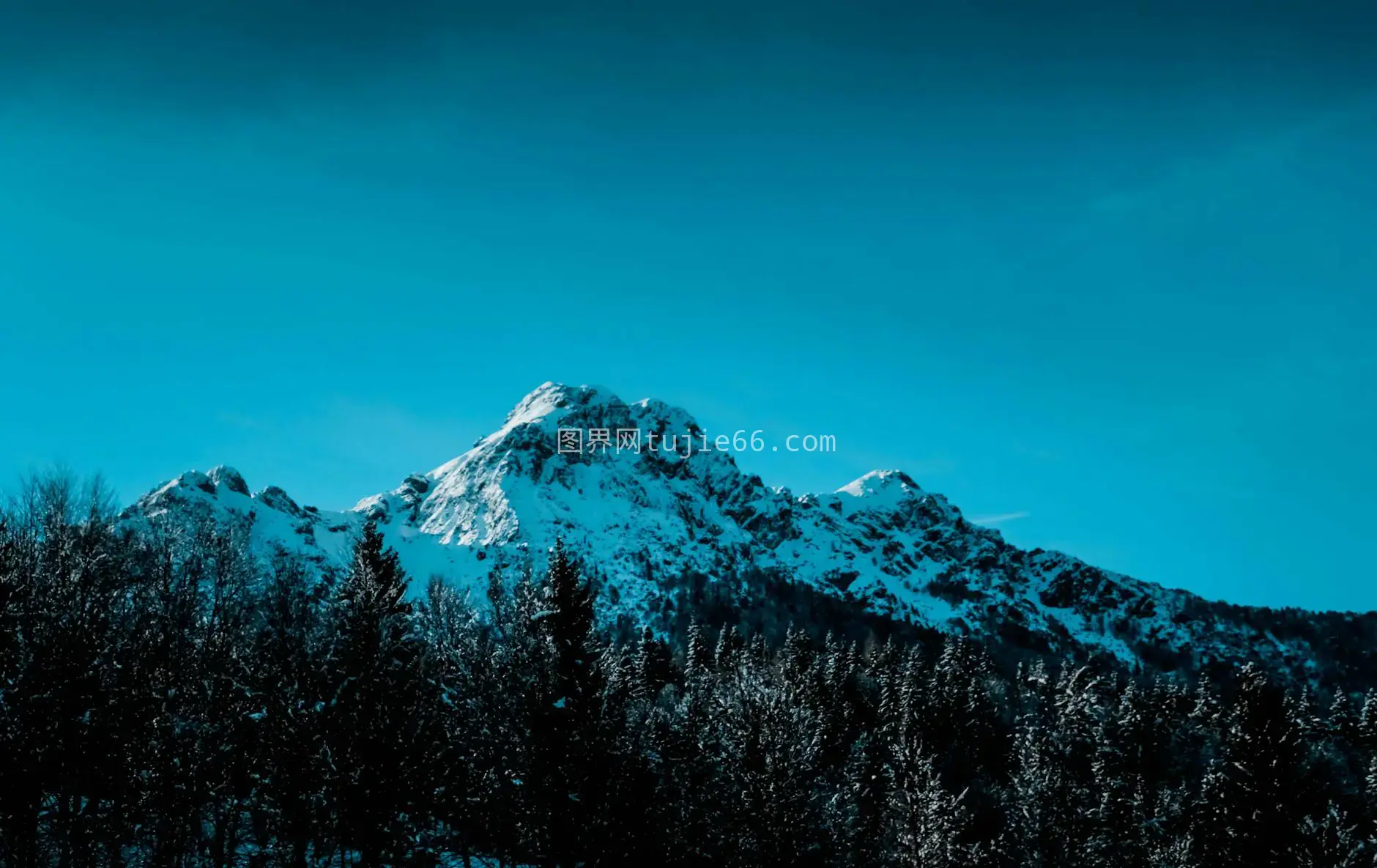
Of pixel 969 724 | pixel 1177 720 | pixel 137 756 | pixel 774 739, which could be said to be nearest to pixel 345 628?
pixel 137 756

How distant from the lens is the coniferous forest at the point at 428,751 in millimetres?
23062

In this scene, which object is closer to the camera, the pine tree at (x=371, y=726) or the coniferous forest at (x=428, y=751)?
the pine tree at (x=371, y=726)

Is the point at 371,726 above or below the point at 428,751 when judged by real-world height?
above

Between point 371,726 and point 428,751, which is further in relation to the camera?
point 428,751

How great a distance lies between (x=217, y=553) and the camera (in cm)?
3591

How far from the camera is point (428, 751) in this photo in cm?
2514

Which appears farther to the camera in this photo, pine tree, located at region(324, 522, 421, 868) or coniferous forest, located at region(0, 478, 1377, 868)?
coniferous forest, located at region(0, 478, 1377, 868)

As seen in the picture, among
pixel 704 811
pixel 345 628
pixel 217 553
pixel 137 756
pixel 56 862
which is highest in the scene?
pixel 217 553

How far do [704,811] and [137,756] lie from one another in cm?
Answer: 1860

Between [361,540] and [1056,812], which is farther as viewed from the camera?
[361,540]

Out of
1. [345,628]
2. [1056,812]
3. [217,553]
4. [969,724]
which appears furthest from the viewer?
[969,724]

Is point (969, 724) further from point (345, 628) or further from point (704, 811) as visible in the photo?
point (345, 628)

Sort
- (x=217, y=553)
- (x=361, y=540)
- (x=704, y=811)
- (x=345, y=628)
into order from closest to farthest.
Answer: (x=345, y=628) < (x=704, y=811) < (x=361, y=540) < (x=217, y=553)

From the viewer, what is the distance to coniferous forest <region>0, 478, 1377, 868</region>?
75.7 ft
